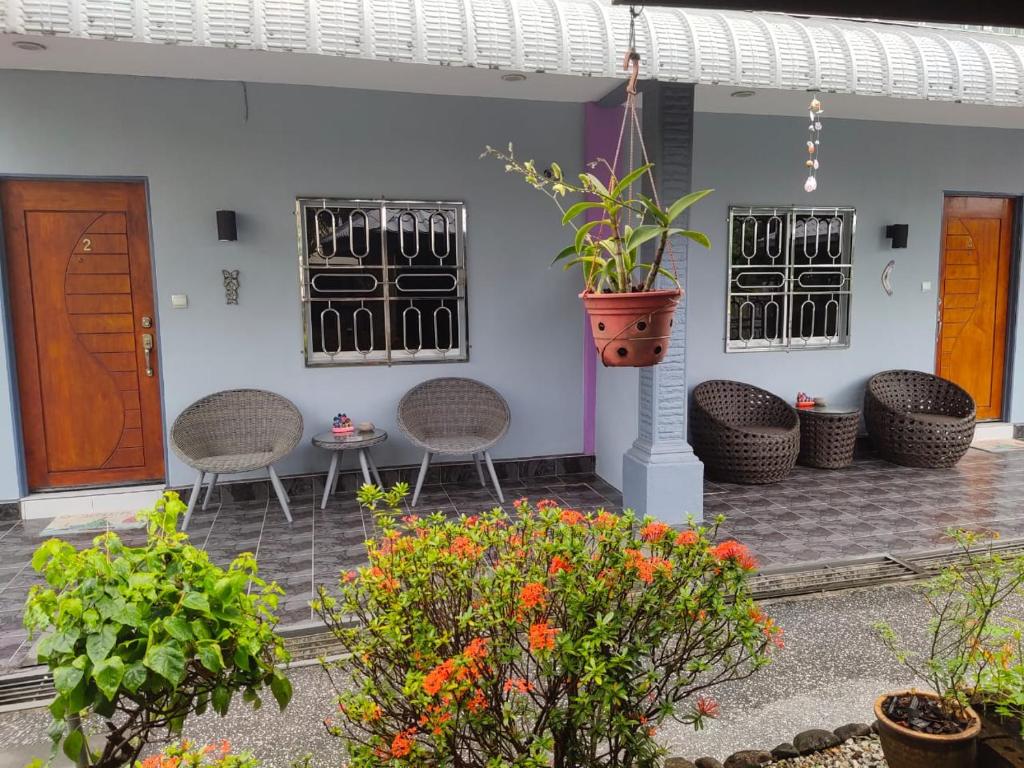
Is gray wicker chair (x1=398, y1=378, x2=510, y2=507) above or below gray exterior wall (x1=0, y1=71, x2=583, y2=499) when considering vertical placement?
below

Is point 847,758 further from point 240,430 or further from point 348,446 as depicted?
point 240,430

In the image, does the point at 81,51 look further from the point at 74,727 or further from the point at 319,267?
the point at 74,727

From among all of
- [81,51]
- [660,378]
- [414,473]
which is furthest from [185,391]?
[660,378]

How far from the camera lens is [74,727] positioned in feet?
4.28

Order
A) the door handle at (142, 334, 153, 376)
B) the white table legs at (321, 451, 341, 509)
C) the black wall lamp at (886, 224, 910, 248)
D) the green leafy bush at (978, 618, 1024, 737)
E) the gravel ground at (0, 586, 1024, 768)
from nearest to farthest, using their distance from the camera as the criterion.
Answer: the green leafy bush at (978, 618, 1024, 737) < the gravel ground at (0, 586, 1024, 768) < the door handle at (142, 334, 153, 376) < the white table legs at (321, 451, 341, 509) < the black wall lamp at (886, 224, 910, 248)

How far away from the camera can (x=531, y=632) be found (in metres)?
1.47

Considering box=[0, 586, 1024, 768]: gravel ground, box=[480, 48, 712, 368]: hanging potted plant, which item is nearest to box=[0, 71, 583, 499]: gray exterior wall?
box=[0, 586, 1024, 768]: gravel ground

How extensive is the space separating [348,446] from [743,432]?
277cm

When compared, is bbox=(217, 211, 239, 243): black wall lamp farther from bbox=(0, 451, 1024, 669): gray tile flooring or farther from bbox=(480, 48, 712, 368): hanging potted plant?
bbox=(480, 48, 712, 368): hanging potted plant

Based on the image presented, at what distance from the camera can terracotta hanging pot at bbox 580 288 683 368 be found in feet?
6.76

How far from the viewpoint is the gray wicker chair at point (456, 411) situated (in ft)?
16.9

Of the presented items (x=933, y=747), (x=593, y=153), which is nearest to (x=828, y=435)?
(x=593, y=153)

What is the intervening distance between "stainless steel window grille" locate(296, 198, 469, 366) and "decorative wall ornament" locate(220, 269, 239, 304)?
0.43 meters

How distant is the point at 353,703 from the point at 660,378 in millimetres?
3000
